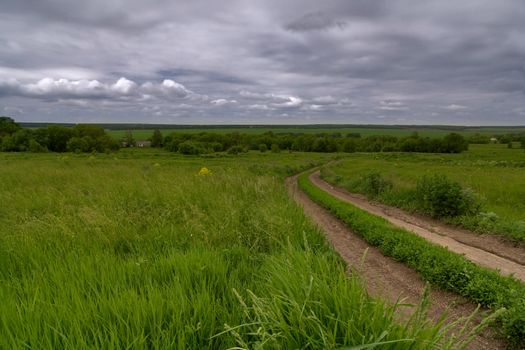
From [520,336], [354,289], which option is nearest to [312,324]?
[354,289]

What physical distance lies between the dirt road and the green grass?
0.63 feet

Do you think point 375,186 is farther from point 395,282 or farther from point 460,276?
point 460,276

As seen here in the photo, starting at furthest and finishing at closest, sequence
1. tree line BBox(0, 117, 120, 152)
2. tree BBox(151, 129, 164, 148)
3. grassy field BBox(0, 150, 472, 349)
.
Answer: tree BBox(151, 129, 164, 148) < tree line BBox(0, 117, 120, 152) < grassy field BBox(0, 150, 472, 349)

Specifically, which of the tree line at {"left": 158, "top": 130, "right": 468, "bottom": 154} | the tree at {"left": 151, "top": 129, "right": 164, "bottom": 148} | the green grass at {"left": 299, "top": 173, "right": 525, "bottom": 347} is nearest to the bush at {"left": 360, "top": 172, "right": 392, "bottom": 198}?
the green grass at {"left": 299, "top": 173, "right": 525, "bottom": 347}

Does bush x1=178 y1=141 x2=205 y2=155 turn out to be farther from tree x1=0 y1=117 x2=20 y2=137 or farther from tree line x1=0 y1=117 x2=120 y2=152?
tree x1=0 y1=117 x2=20 y2=137

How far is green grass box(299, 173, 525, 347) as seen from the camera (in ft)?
14.4

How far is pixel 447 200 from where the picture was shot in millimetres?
13234

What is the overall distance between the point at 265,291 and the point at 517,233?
10.3 meters

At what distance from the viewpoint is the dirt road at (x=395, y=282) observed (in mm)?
4383

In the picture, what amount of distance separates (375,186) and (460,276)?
1629 centimetres

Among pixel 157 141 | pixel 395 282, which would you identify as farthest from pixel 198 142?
pixel 395 282

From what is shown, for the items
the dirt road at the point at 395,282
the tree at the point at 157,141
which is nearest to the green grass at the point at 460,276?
the dirt road at the point at 395,282

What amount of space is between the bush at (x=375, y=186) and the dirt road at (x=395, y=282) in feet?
34.5

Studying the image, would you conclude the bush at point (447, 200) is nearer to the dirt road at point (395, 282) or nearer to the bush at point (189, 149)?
the dirt road at point (395, 282)
